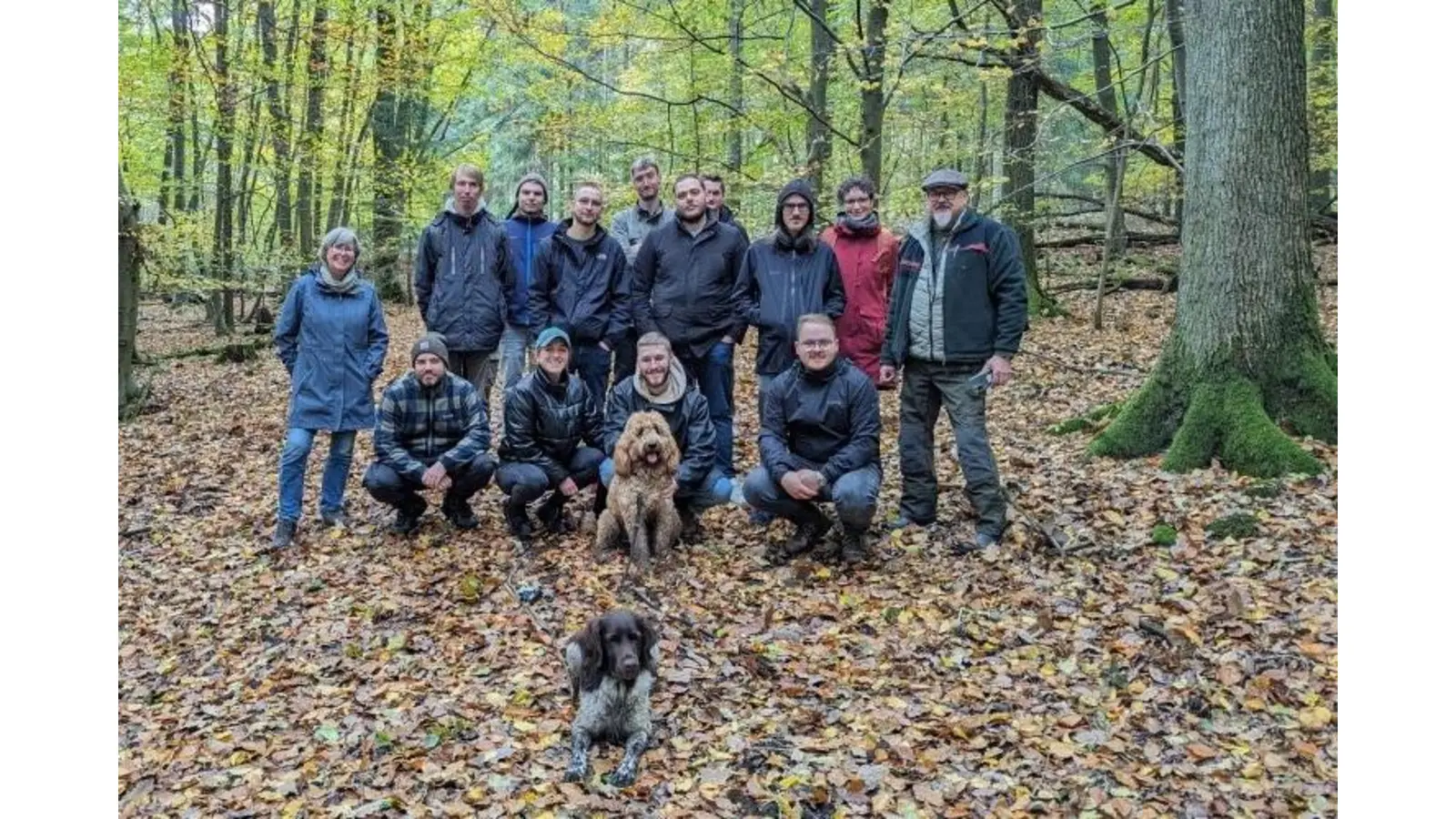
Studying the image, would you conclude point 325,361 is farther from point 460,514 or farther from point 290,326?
point 460,514

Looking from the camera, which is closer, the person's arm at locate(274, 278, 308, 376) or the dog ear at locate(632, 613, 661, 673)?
the dog ear at locate(632, 613, 661, 673)

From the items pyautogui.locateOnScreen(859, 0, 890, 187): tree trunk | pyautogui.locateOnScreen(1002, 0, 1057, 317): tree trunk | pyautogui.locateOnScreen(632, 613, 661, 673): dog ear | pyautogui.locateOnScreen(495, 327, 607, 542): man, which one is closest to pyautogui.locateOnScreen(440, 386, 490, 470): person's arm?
pyautogui.locateOnScreen(495, 327, 607, 542): man

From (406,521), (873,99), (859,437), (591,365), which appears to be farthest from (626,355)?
(873,99)

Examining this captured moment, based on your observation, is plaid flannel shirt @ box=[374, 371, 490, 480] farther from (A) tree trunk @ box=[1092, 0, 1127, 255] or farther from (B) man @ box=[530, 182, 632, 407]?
(A) tree trunk @ box=[1092, 0, 1127, 255]

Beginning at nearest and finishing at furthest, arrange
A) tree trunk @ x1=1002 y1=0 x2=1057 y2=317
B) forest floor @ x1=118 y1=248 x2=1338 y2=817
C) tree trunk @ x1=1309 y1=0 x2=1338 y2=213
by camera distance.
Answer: forest floor @ x1=118 y1=248 x2=1338 y2=817 → tree trunk @ x1=1002 y1=0 x2=1057 y2=317 → tree trunk @ x1=1309 y1=0 x2=1338 y2=213

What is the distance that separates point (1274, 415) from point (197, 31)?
16.7m

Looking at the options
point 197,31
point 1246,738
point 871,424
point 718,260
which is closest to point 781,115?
point 718,260

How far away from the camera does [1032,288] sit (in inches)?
527

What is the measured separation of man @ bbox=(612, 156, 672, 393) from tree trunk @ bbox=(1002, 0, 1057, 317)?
5.35 meters

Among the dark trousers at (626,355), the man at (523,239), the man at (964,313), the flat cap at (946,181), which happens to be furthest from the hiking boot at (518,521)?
the flat cap at (946,181)

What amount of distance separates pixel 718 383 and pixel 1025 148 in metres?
7.38

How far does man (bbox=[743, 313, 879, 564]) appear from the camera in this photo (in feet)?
19.8

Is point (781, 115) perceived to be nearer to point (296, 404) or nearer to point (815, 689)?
point (296, 404)

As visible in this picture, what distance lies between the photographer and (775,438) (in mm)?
6281
